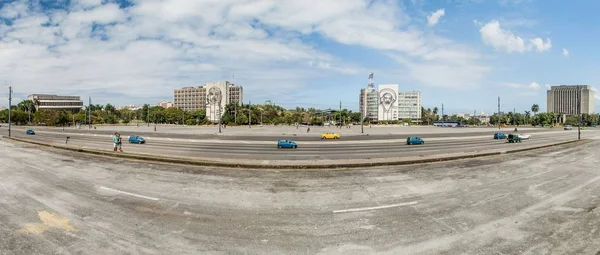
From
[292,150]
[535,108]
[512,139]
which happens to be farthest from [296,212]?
[535,108]

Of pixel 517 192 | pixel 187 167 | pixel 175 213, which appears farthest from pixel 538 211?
pixel 187 167

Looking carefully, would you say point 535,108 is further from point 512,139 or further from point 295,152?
point 295,152

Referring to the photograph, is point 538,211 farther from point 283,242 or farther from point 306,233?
point 283,242

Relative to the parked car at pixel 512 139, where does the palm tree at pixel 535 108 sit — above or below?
above

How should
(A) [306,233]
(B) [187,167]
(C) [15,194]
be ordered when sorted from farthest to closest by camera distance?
(B) [187,167]
(C) [15,194]
(A) [306,233]

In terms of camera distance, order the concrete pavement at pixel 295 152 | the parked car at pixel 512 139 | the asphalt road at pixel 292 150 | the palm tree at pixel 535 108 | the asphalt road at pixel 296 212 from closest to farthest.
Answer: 1. the asphalt road at pixel 296 212
2. the concrete pavement at pixel 295 152
3. the asphalt road at pixel 292 150
4. the parked car at pixel 512 139
5. the palm tree at pixel 535 108

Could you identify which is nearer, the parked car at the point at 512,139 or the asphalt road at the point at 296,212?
the asphalt road at the point at 296,212

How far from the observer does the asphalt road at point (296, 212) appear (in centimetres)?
757

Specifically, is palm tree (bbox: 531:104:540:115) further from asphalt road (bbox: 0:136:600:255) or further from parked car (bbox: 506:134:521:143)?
asphalt road (bbox: 0:136:600:255)

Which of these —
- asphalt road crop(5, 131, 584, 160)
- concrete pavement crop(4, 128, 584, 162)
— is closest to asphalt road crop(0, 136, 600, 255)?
concrete pavement crop(4, 128, 584, 162)

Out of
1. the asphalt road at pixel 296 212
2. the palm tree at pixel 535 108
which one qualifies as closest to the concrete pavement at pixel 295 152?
the asphalt road at pixel 296 212

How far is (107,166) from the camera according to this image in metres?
18.7

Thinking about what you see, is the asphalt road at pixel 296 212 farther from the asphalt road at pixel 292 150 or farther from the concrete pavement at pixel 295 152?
the asphalt road at pixel 292 150

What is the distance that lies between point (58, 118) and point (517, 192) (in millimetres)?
142565
